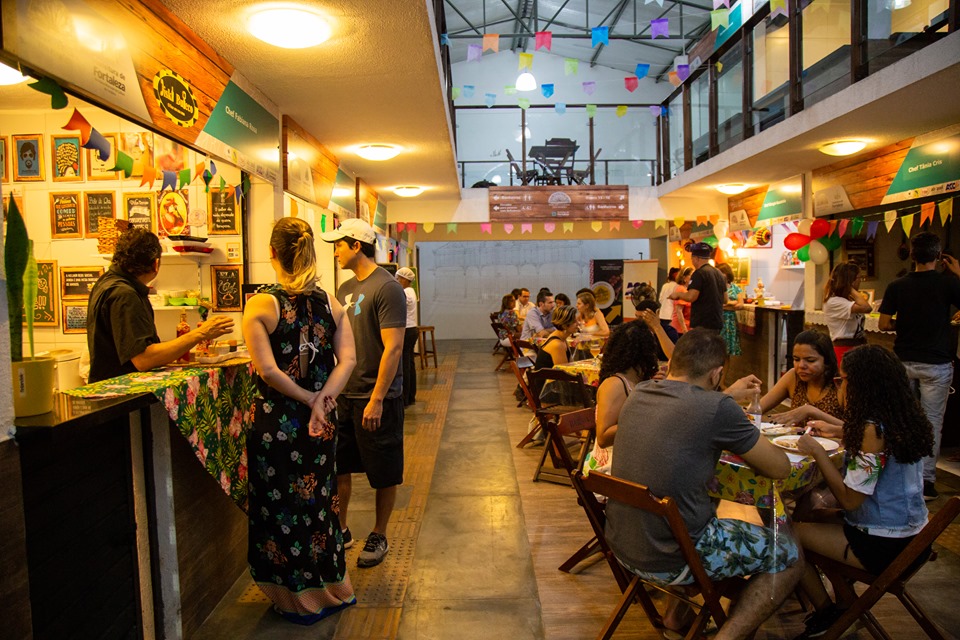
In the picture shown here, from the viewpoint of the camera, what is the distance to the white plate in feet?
8.59

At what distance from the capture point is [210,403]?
9.11 ft

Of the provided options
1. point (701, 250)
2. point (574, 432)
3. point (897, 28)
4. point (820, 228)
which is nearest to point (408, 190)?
point (701, 250)

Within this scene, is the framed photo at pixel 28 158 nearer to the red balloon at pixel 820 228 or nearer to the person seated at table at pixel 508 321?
the person seated at table at pixel 508 321

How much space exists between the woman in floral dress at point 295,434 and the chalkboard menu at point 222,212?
6.90ft

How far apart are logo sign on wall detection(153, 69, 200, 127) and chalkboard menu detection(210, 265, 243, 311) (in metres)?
1.64

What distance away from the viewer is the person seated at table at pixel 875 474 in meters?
2.39

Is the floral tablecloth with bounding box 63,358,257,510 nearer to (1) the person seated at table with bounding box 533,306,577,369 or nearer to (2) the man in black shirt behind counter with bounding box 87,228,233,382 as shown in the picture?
(2) the man in black shirt behind counter with bounding box 87,228,233,382

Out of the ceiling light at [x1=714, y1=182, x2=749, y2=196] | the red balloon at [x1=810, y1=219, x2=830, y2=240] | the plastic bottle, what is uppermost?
the ceiling light at [x1=714, y1=182, x2=749, y2=196]

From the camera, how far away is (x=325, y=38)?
3361mm

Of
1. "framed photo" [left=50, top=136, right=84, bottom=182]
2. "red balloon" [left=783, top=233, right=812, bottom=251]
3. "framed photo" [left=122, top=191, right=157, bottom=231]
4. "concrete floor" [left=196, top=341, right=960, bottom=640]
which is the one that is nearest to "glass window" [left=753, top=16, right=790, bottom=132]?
"red balloon" [left=783, top=233, right=812, bottom=251]

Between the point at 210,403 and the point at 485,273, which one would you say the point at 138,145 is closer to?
the point at 210,403

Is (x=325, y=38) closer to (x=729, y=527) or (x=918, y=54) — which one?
(x=729, y=527)

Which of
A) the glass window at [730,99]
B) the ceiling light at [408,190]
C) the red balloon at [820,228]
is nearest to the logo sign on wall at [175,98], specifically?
the ceiling light at [408,190]

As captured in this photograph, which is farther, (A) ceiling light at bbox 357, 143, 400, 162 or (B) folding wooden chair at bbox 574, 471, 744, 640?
(A) ceiling light at bbox 357, 143, 400, 162
